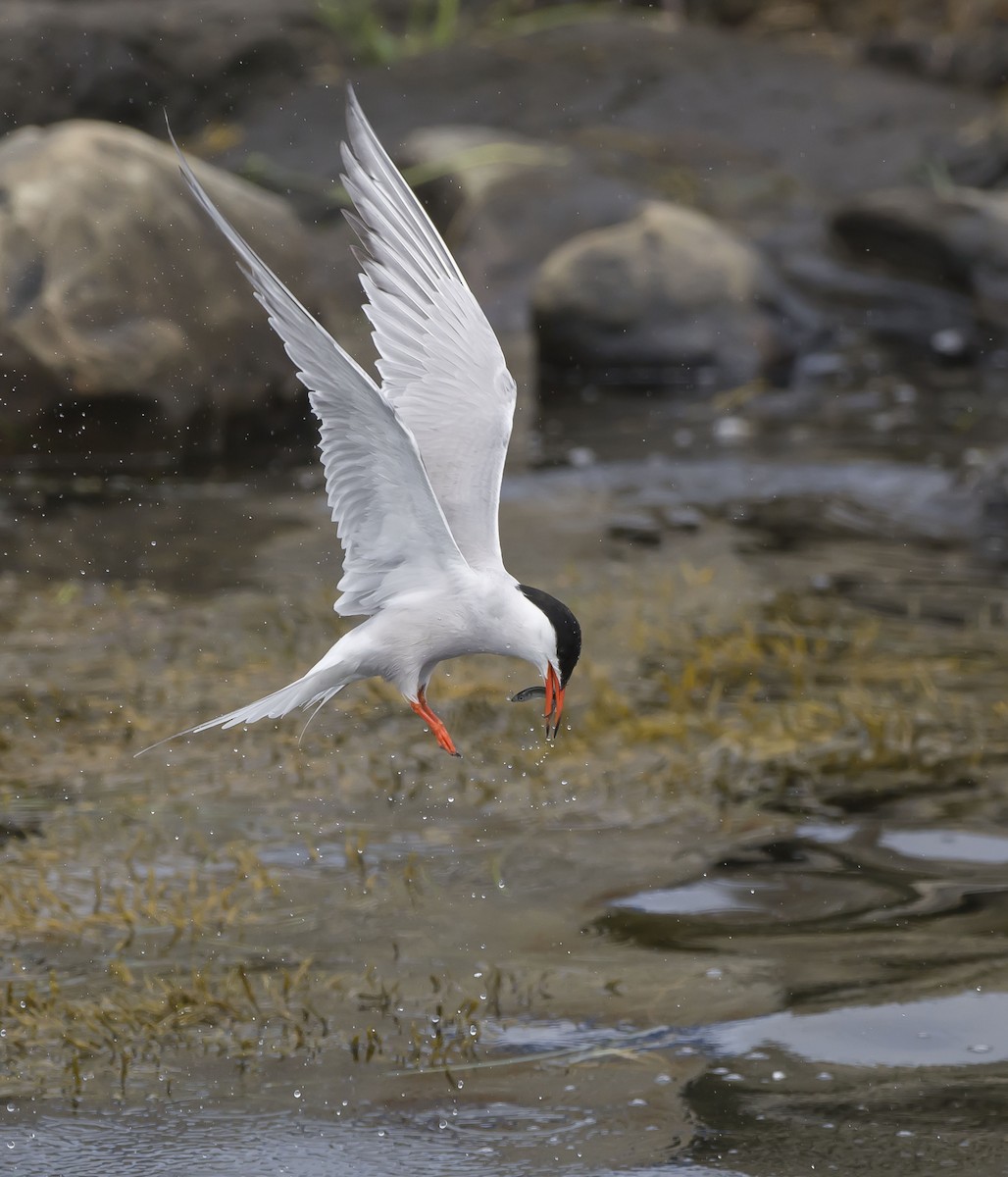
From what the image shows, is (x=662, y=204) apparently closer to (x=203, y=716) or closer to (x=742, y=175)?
(x=742, y=175)

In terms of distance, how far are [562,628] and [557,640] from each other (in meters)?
0.04

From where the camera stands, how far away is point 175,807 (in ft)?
17.6

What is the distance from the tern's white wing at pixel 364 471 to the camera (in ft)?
11.7

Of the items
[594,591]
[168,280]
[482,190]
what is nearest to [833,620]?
[594,591]

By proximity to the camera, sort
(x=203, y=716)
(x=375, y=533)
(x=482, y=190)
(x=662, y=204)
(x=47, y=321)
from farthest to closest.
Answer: (x=482, y=190)
(x=662, y=204)
(x=47, y=321)
(x=203, y=716)
(x=375, y=533)

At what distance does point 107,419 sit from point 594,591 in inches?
124

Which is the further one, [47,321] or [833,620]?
[47,321]

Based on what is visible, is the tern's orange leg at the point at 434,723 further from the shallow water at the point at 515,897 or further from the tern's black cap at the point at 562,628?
the shallow water at the point at 515,897

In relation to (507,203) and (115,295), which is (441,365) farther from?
(507,203)

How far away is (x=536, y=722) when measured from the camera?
606cm

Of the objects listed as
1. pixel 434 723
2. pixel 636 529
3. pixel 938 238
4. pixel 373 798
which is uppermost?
pixel 434 723

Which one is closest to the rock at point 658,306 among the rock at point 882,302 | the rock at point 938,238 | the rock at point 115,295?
the rock at point 882,302

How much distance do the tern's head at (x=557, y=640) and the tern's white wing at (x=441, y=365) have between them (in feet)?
1.24

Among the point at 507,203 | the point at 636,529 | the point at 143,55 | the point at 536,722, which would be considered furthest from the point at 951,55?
the point at 536,722
